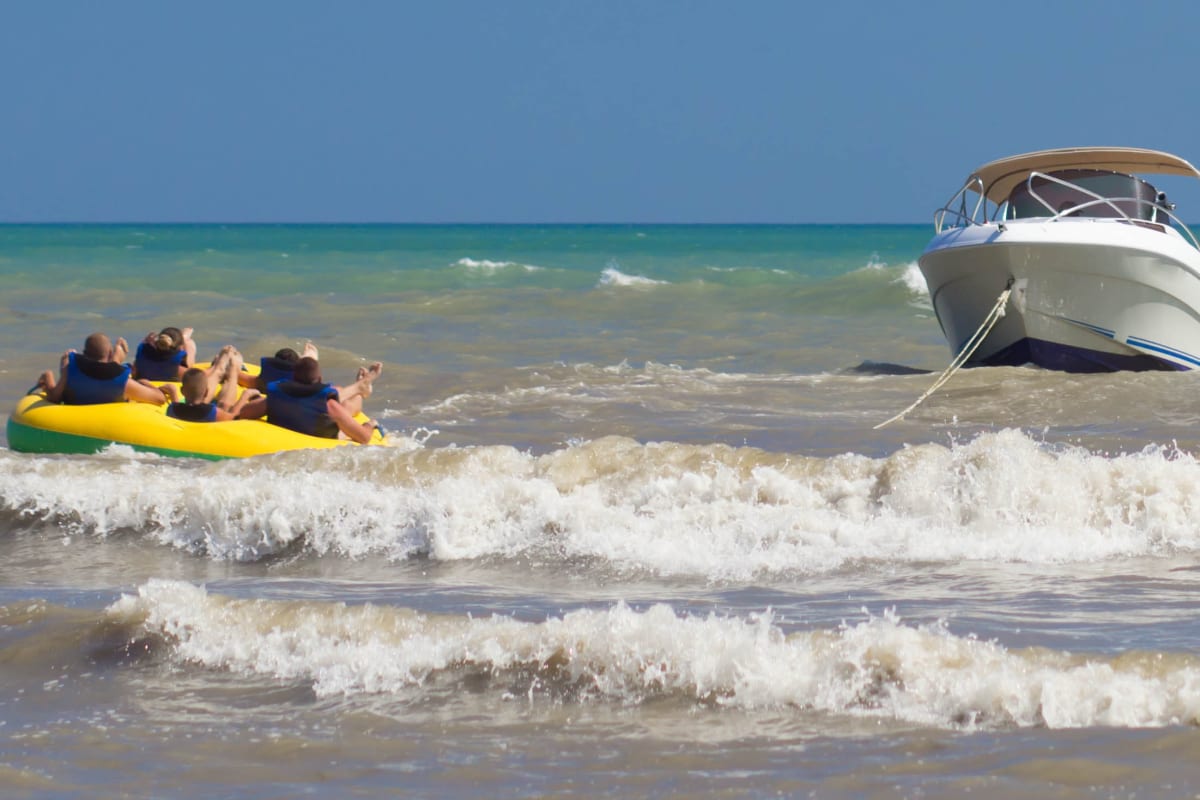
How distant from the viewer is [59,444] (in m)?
10.0

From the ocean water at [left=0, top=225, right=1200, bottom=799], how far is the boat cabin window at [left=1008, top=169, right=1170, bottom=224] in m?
1.64

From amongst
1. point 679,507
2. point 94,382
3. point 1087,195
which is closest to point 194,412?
point 94,382

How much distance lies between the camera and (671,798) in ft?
12.5

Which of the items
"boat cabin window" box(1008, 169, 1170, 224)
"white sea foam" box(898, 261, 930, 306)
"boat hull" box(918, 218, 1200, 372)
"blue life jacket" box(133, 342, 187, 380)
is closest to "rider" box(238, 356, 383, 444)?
"blue life jacket" box(133, 342, 187, 380)

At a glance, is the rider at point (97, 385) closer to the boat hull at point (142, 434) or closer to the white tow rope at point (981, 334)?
the boat hull at point (142, 434)

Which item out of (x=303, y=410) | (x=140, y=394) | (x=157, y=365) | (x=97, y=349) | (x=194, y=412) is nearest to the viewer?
(x=303, y=410)

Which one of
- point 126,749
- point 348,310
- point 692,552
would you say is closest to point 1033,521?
point 692,552

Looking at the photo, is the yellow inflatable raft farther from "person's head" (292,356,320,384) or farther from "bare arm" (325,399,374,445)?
"person's head" (292,356,320,384)

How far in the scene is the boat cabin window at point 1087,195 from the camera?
13.8 meters

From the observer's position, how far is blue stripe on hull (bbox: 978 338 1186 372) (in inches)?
548

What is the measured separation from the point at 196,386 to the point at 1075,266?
7972 mm

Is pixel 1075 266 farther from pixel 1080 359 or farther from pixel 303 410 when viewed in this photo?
pixel 303 410

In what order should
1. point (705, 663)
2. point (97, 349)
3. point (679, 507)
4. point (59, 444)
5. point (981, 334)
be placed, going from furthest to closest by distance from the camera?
1. point (981, 334)
2. point (97, 349)
3. point (59, 444)
4. point (679, 507)
5. point (705, 663)

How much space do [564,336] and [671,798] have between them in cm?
1941
